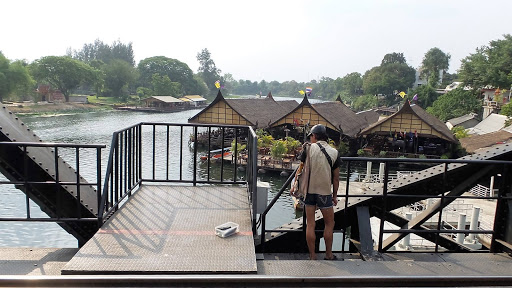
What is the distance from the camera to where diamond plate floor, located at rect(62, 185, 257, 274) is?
3436mm

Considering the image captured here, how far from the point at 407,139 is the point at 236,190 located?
31.3 metres

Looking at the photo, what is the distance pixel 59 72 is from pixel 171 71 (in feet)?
157

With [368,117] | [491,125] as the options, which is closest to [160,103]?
[368,117]

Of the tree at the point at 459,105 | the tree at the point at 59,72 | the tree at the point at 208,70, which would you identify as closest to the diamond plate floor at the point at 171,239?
the tree at the point at 459,105

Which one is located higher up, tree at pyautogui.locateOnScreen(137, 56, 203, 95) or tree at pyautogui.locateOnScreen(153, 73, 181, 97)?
tree at pyautogui.locateOnScreen(137, 56, 203, 95)

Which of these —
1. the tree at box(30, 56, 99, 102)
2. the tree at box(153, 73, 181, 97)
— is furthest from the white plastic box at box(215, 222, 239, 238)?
the tree at box(153, 73, 181, 97)

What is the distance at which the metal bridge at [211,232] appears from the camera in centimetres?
325

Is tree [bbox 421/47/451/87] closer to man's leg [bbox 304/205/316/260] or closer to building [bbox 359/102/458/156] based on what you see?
building [bbox 359/102/458/156]

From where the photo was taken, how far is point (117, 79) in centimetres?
9888

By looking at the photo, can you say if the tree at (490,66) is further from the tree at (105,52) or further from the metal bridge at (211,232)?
the tree at (105,52)

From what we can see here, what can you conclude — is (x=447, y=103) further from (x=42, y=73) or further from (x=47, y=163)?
(x=42, y=73)

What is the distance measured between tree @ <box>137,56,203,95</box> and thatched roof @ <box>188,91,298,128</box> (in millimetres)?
80585

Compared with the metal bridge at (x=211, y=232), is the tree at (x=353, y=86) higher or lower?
higher

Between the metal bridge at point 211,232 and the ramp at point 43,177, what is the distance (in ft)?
0.04
